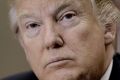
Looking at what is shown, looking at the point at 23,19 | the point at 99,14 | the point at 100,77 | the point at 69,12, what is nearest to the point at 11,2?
the point at 23,19

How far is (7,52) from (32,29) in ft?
4.14

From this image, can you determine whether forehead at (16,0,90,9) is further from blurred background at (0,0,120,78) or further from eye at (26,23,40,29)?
blurred background at (0,0,120,78)

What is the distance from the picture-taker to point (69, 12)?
1.29 metres

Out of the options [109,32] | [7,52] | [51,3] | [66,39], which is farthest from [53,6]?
[7,52]

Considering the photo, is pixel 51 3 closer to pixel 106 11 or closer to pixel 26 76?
pixel 106 11

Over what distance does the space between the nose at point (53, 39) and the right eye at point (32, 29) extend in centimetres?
10

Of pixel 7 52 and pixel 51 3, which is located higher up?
pixel 51 3

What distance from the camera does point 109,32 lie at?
1337mm

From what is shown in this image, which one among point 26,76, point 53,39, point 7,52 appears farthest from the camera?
point 7,52

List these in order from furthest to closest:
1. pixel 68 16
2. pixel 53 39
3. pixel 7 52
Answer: pixel 7 52 → pixel 68 16 → pixel 53 39

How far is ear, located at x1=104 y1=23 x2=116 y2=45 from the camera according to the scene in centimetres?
133

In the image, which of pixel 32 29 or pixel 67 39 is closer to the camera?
pixel 67 39

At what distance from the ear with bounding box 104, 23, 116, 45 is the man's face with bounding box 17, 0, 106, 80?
0.11ft

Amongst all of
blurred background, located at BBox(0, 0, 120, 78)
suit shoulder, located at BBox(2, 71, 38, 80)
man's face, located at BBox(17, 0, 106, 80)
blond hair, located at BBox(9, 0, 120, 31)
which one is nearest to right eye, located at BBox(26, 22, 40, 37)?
man's face, located at BBox(17, 0, 106, 80)
